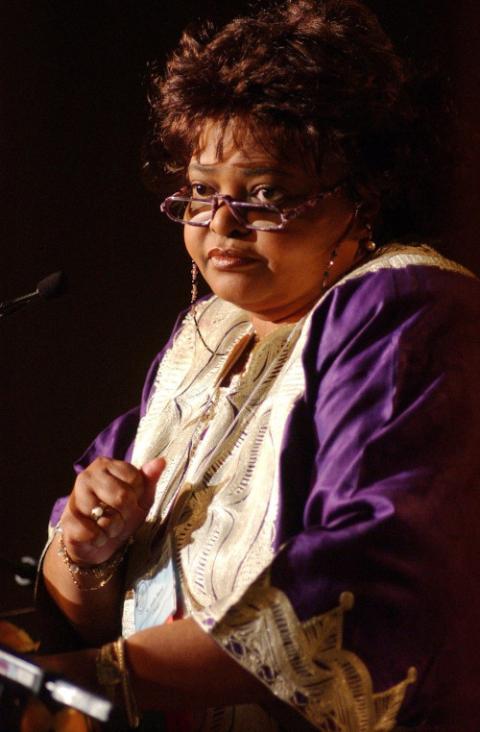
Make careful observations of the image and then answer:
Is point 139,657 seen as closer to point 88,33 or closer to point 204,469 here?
point 204,469

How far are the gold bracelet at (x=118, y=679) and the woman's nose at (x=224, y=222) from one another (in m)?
0.58

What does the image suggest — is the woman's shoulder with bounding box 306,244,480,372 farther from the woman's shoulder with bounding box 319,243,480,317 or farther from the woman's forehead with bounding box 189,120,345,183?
the woman's forehead with bounding box 189,120,345,183

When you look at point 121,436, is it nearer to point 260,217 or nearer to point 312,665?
point 260,217

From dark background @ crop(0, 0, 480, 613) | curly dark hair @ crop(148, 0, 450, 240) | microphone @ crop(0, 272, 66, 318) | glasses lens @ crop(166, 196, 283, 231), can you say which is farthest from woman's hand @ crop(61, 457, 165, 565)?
dark background @ crop(0, 0, 480, 613)

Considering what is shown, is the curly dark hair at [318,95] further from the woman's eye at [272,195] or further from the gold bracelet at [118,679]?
the gold bracelet at [118,679]

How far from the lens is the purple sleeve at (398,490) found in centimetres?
108

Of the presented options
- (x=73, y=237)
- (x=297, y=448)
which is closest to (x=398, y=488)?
(x=297, y=448)

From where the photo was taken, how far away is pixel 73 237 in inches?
92.0

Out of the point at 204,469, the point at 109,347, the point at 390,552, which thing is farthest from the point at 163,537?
the point at 109,347

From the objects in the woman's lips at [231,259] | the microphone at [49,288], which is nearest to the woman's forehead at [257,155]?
the woman's lips at [231,259]

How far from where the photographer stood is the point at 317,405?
1.23 metres

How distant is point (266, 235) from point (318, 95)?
7.8 inches

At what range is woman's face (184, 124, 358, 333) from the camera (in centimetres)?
136

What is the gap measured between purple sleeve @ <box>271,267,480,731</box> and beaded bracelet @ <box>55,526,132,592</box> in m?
0.37
